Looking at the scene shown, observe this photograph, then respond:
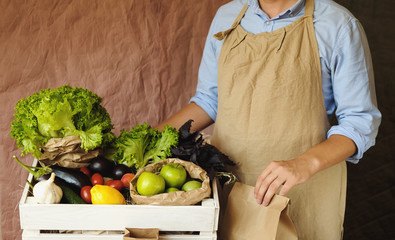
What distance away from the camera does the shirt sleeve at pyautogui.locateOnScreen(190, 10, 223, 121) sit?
1.98 metres

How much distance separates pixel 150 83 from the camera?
259cm

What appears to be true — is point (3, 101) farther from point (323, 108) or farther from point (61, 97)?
point (323, 108)

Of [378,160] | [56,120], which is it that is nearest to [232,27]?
[56,120]

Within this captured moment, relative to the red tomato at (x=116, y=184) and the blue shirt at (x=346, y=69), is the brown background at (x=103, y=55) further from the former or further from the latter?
the red tomato at (x=116, y=184)

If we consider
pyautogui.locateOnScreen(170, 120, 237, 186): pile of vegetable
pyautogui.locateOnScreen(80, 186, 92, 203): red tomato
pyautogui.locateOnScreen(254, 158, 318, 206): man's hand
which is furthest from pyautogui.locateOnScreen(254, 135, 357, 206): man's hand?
pyautogui.locateOnScreen(80, 186, 92, 203): red tomato

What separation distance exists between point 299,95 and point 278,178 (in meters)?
0.43

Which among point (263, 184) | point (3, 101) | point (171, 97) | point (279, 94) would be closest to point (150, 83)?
point (171, 97)

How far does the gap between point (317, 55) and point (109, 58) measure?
122 centimetres

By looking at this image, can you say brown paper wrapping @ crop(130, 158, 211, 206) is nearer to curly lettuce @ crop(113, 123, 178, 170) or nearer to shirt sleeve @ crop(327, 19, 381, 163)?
curly lettuce @ crop(113, 123, 178, 170)

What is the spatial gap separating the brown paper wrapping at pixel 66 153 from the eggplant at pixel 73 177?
5 cm

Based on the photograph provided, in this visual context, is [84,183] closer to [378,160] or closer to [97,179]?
[97,179]

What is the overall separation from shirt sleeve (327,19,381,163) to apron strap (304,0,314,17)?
0.45 feet

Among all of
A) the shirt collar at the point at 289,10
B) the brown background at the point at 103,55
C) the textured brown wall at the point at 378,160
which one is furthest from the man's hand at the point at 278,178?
the textured brown wall at the point at 378,160

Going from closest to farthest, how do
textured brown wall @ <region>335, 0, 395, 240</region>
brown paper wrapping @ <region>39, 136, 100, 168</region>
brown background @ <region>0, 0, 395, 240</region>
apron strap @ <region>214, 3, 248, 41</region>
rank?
brown paper wrapping @ <region>39, 136, 100, 168</region>, apron strap @ <region>214, 3, 248, 41</region>, brown background @ <region>0, 0, 395, 240</region>, textured brown wall @ <region>335, 0, 395, 240</region>
